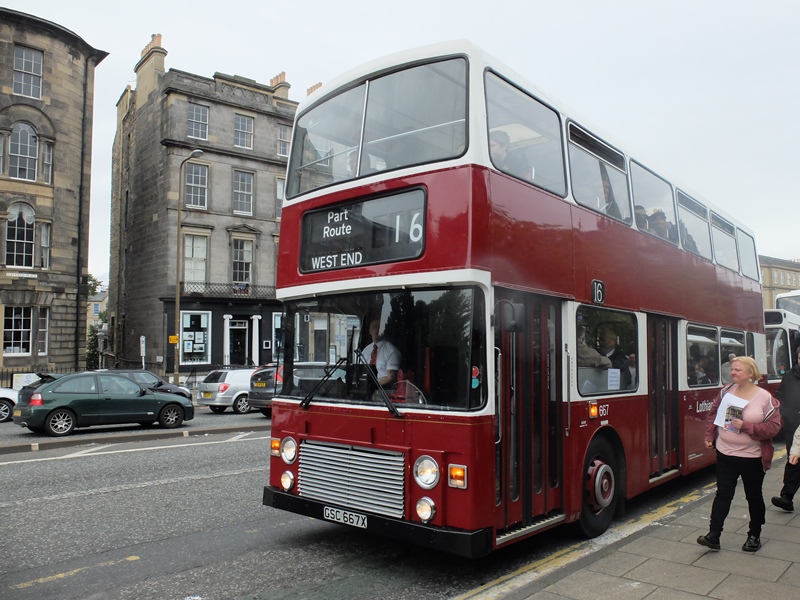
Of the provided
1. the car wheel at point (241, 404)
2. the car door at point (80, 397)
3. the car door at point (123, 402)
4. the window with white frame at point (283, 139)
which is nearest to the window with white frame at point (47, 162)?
the window with white frame at point (283, 139)

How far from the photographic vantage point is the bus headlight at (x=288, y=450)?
6059mm

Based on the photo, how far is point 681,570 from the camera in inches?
206

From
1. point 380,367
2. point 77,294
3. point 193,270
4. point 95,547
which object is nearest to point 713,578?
point 380,367

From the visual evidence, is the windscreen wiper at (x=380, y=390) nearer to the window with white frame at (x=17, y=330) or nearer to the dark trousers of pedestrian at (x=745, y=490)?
the dark trousers of pedestrian at (x=745, y=490)

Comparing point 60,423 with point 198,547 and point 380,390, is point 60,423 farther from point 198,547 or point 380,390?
point 380,390

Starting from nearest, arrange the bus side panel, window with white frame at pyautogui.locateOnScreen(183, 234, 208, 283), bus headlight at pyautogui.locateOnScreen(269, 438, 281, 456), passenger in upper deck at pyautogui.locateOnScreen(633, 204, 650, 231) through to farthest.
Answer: bus headlight at pyautogui.locateOnScreen(269, 438, 281, 456) → passenger in upper deck at pyautogui.locateOnScreen(633, 204, 650, 231) → the bus side panel → window with white frame at pyautogui.locateOnScreen(183, 234, 208, 283)

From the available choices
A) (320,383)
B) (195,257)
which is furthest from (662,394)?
(195,257)

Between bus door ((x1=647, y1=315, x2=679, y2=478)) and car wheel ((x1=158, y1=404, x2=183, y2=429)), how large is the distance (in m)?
12.7

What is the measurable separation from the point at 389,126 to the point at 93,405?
1289cm

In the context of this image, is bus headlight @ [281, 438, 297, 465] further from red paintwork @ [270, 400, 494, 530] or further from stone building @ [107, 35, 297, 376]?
stone building @ [107, 35, 297, 376]

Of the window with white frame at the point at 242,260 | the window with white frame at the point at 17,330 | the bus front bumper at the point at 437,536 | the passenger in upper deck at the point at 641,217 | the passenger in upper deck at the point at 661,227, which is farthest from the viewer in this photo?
the window with white frame at the point at 242,260

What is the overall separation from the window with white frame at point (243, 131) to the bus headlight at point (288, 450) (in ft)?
112

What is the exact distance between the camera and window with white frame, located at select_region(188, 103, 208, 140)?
36.7 metres

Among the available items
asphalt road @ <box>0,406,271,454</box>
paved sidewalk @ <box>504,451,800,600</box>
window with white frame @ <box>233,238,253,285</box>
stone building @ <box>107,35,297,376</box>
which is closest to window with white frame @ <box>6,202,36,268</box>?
stone building @ <box>107,35,297,376</box>
